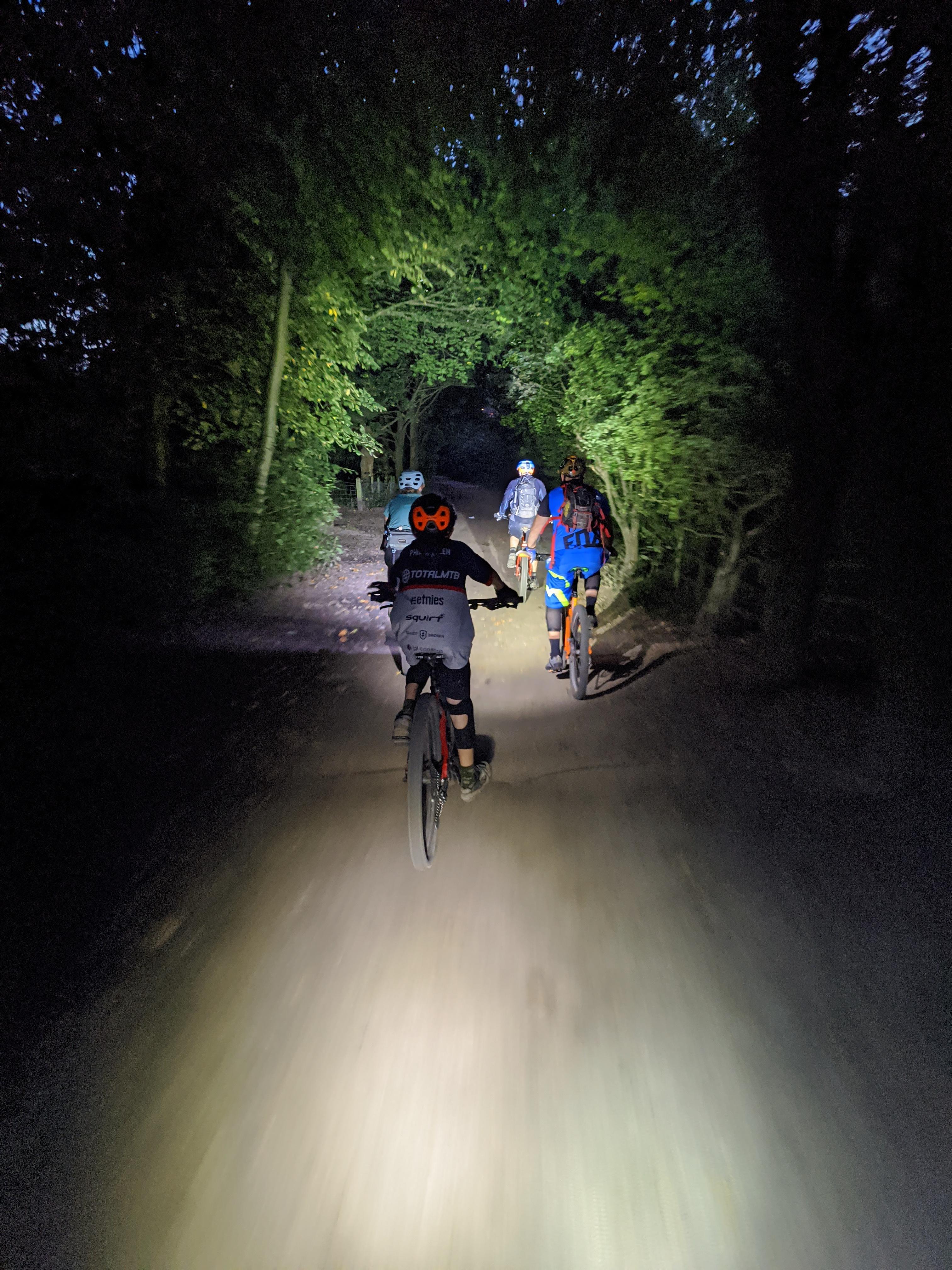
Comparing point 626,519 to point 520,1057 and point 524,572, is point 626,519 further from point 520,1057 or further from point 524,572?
point 520,1057

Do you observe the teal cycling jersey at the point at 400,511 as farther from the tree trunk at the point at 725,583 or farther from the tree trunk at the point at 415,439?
the tree trunk at the point at 415,439

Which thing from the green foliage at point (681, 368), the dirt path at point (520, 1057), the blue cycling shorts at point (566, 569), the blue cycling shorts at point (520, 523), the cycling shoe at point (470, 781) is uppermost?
the green foliage at point (681, 368)

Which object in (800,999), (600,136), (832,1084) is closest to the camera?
(832,1084)

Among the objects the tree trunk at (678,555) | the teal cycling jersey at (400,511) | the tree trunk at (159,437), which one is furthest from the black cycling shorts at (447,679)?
the tree trunk at (159,437)

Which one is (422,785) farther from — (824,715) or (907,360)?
(907,360)

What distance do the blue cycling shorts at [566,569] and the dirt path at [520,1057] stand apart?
2712 mm

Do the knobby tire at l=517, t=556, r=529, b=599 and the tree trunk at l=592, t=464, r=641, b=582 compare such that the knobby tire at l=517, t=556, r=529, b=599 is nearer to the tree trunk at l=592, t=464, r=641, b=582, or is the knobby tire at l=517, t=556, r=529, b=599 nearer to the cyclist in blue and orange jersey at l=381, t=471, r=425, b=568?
the tree trunk at l=592, t=464, r=641, b=582

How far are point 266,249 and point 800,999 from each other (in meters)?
11.8

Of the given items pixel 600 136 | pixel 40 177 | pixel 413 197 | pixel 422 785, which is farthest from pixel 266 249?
pixel 422 785

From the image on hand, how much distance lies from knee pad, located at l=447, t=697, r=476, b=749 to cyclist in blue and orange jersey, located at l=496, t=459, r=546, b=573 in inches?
214

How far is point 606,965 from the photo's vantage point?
115 inches

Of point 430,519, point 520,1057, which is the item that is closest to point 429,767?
point 430,519

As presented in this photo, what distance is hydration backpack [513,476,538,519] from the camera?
9.82 meters

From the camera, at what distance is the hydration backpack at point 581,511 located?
6266 mm
